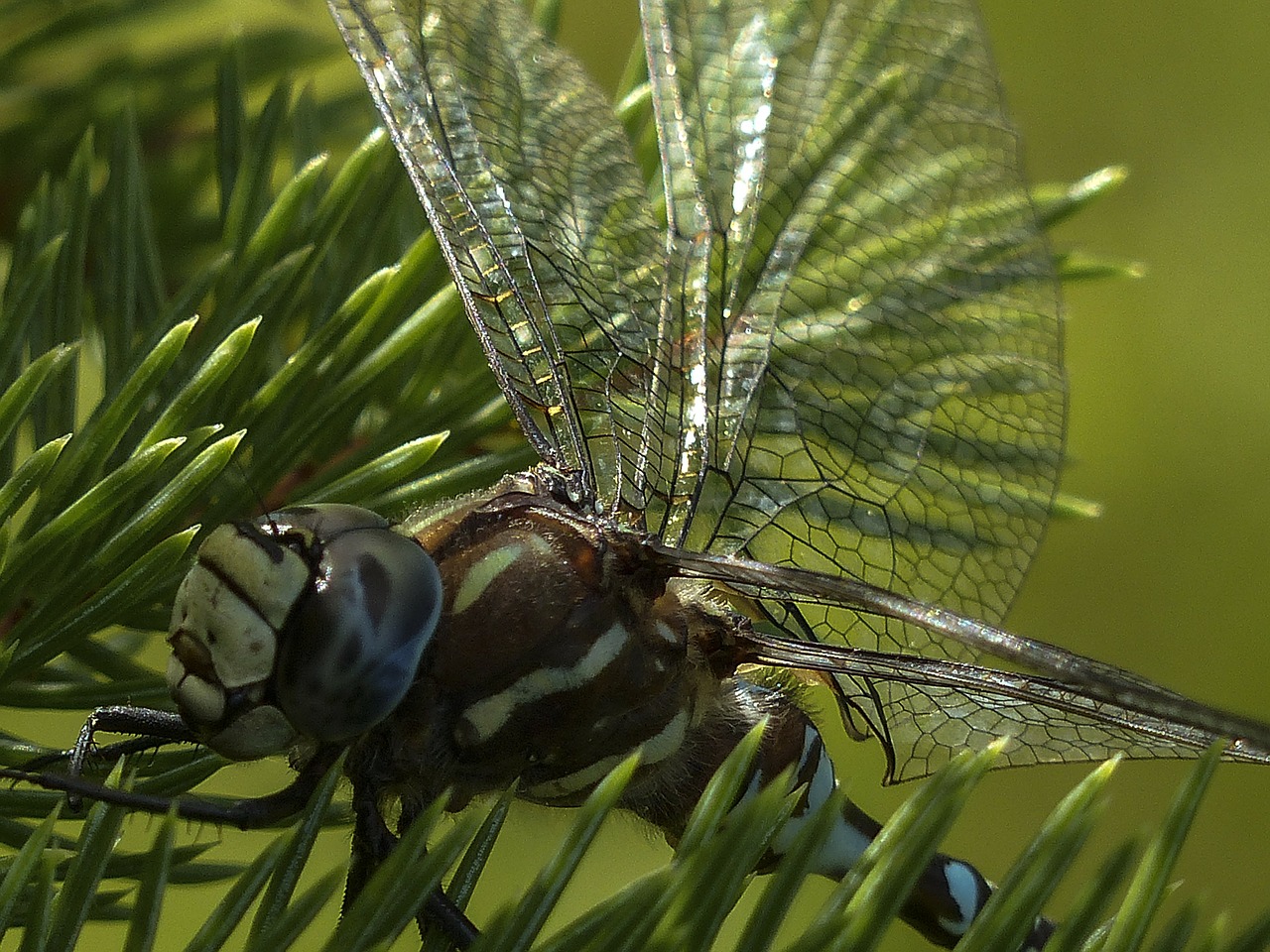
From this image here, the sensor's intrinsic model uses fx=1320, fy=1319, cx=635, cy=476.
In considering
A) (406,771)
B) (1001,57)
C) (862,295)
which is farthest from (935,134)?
(1001,57)

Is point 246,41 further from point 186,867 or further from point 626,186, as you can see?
point 186,867

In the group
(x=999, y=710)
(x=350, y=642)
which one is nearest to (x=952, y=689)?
(x=999, y=710)

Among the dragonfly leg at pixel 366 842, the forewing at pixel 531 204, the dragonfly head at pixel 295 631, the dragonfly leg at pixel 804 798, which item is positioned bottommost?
the dragonfly leg at pixel 804 798

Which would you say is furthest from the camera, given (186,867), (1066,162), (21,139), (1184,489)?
(1066,162)

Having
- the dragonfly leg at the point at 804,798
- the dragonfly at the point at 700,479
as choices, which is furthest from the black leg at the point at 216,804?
the dragonfly leg at the point at 804,798

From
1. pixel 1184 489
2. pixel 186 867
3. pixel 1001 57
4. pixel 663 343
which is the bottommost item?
pixel 1184 489

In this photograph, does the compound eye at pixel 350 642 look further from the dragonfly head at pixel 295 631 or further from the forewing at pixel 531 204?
the forewing at pixel 531 204
